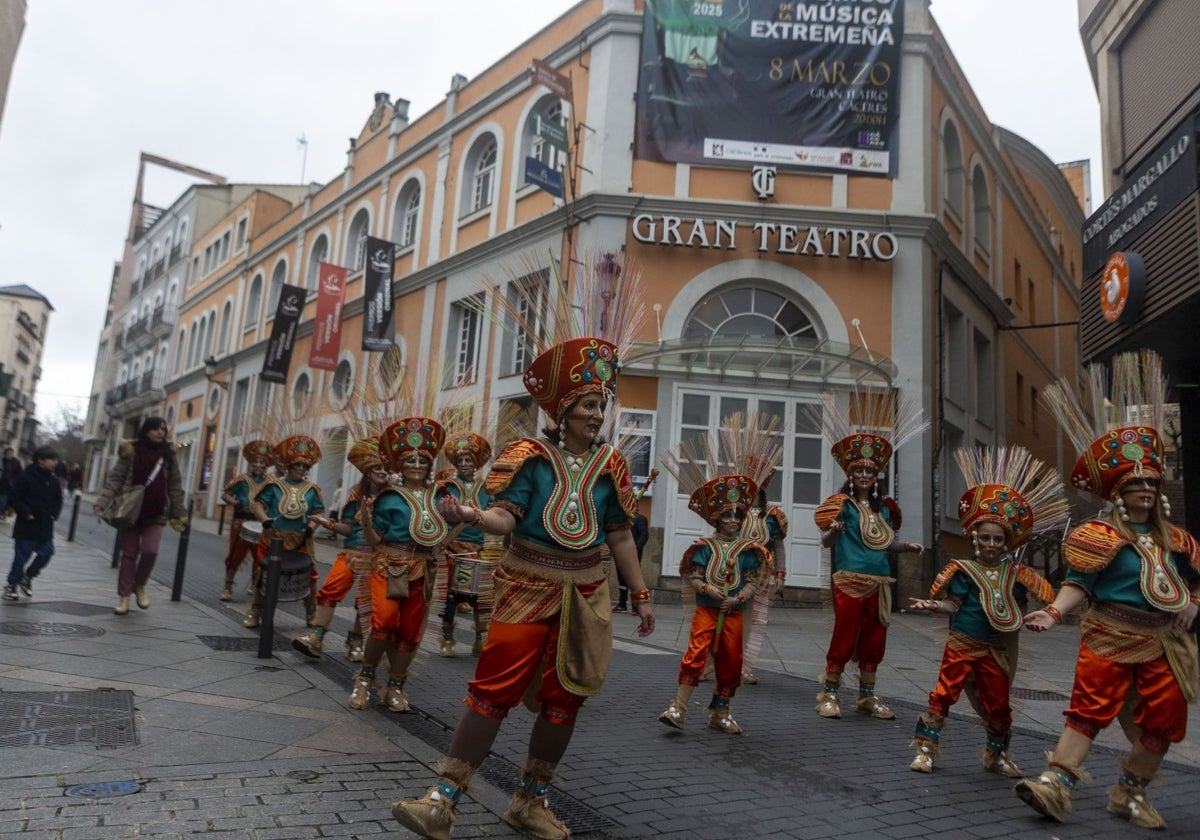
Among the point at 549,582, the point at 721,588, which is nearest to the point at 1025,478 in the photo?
the point at 721,588

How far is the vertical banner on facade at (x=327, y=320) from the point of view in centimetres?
2395

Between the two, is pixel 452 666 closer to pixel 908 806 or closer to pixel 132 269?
pixel 908 806

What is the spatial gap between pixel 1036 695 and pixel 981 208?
50.4 ft

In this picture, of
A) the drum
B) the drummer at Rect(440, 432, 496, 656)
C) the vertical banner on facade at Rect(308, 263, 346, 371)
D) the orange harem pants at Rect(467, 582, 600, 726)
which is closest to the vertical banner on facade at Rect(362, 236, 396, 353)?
the vertical banner on facade at Rect(308, 263, 346, 371)

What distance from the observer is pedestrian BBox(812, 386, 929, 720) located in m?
6.60

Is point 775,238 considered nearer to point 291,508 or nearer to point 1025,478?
point 291,508

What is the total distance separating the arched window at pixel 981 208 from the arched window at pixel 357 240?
1630cm

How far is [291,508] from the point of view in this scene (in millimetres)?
8609

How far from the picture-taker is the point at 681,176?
16.4 meters

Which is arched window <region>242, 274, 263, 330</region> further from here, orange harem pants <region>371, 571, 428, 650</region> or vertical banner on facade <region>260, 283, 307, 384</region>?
orange harem pants <region>371, 571, 428, 650</region>

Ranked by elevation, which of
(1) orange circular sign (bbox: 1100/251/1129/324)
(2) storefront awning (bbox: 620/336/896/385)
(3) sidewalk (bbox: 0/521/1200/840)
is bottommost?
(3) sidewalk (bbox: 0/521/1200/840)

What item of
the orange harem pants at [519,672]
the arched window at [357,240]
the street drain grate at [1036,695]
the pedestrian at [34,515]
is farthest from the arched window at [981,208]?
the orange harem pants at [519,672]

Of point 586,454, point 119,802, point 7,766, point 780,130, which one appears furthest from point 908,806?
point 780,130

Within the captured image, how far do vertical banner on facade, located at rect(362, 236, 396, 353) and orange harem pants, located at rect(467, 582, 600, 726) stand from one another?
62.0 feet
